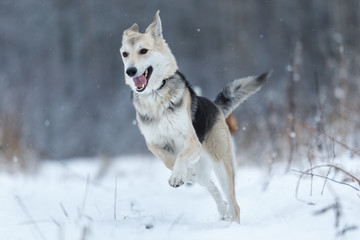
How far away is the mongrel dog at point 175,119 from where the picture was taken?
11.9ft

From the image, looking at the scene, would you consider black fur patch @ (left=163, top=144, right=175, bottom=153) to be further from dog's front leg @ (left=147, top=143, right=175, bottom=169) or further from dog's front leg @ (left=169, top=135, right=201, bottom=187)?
dog's front leg @ (left=169, top=135, right=201, bottom=187)

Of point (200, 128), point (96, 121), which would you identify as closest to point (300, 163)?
point (200, 128)

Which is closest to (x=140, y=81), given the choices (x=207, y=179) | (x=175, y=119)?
(x=175, y=119)

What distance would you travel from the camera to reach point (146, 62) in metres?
3.73

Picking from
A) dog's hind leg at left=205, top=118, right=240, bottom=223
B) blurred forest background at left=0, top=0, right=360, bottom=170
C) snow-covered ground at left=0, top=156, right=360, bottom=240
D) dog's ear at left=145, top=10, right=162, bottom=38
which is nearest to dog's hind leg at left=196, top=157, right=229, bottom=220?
dog's hind leg at left=205, top=118, right=240, bottom=223

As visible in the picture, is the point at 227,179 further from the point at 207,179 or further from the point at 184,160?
the point at 184,160

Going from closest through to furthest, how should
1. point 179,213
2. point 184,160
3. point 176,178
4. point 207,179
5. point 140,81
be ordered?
1. point 176,178
2. point 184,160
3. point 140,81
4. point 207,179
5. point 179,213

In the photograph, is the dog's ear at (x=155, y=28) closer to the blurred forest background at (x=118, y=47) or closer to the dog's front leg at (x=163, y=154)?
the dog's front leg at (x=163, y=154)

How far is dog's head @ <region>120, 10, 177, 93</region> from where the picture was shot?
3686 millimetres

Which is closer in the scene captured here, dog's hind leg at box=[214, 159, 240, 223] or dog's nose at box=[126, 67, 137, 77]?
dog's nose at box=[126, 67, 137, 77]

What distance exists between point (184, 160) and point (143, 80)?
0.80 meters

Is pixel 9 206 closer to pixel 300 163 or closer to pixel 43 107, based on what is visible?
pixel 300 163

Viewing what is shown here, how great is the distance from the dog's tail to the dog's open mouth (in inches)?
39.3

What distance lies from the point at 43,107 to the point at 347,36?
11.8 m
